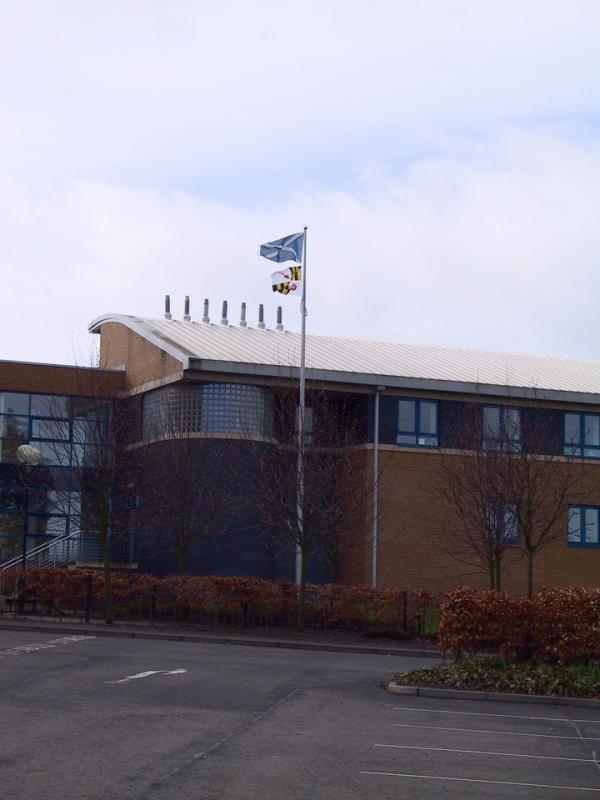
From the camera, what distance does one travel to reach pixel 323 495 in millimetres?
29000

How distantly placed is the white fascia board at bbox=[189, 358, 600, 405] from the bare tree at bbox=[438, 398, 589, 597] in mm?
516

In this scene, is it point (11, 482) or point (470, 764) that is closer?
point (470, 764)

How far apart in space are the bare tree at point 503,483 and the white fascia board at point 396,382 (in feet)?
1.69

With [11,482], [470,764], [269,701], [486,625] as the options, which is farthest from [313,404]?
[470,764]

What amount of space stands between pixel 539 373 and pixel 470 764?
33.9 meters

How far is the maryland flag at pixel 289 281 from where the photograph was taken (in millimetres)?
33812

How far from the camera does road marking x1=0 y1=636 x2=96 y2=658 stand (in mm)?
20259

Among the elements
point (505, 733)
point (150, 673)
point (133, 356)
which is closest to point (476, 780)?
point (505, 733)

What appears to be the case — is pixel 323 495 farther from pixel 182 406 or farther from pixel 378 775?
pixel 378 775

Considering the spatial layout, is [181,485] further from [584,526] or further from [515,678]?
[515,678]

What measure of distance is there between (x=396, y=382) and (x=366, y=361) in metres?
3.39

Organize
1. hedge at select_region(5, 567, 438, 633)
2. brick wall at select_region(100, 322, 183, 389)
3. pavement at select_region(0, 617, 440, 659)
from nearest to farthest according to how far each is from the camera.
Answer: pavement at select_region(0, 617, 440, 659) < hedge at select_region(5, 567, 438, 633) < brick wall at select_region(100, 322, 183, 389)

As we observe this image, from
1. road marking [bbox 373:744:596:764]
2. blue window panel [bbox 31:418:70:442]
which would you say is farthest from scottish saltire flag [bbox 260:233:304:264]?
road marking [bbox 373:744:596:764]

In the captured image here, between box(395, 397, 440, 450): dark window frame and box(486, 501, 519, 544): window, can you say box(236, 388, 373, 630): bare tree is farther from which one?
box(486, 501, 519, 544): window
